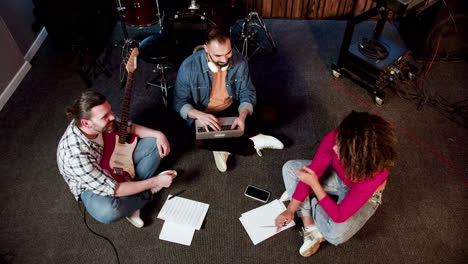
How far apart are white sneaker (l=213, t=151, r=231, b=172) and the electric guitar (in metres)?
0.60

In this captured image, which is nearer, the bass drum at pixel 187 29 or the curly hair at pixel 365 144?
the curly hair at pixel 365 144

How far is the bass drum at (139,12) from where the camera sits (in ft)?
9.71

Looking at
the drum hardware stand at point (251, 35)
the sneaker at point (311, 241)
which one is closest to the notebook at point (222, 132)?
the sneaker at point (311, 241)

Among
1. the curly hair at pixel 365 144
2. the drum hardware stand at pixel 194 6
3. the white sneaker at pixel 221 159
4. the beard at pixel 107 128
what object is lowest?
the white sneaker at pixel 221 159

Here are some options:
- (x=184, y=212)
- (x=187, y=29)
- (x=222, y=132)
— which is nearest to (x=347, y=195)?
(x=222, y=132)

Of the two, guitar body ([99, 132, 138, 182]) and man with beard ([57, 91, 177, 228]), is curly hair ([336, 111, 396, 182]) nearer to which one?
man with beard ([57, 91, 177, 228])

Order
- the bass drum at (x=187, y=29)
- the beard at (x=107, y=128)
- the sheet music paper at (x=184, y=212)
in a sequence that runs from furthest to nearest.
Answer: the bass drum at (x=187, y=29), the sheet music paper at (x=184, y=212), the beard at (x=107, y=128)

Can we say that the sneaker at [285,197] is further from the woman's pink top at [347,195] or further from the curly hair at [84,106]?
the curly hair at [84,106]

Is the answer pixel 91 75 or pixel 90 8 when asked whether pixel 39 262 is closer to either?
pixel 91 75

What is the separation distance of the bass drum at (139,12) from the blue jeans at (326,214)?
6.62 ft

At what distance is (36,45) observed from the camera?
3553mm

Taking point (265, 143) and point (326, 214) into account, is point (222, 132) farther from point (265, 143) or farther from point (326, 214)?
point (326, 214)

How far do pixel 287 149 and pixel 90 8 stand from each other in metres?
2.66

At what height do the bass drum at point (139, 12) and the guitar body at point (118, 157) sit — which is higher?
the bass drum at point (139, 12)
